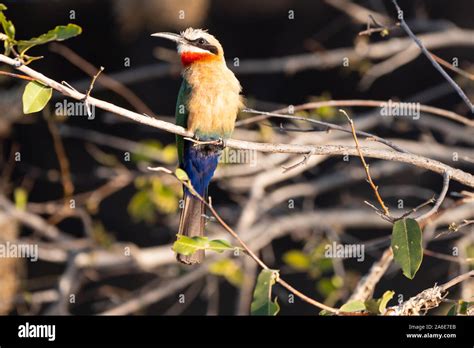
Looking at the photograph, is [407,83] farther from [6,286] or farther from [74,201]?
[6,286]

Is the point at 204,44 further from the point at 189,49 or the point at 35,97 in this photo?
the point at 35,97

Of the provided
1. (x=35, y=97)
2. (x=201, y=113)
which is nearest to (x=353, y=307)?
(x=35, y=97)

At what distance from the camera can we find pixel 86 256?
150 inches

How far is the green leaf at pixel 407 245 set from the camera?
5.98 feet

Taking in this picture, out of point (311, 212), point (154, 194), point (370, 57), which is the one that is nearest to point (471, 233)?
point (311, 212)

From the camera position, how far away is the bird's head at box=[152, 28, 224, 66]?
2.92 m

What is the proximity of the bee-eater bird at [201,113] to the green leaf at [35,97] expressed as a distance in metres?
0.89

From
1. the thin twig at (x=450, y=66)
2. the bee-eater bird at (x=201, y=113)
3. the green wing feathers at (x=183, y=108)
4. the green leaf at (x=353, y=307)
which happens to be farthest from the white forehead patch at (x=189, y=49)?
the green leaf at (x=353, y=307)

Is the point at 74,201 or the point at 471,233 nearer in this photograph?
the point at 471,233

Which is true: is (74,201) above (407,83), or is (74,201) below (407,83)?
below

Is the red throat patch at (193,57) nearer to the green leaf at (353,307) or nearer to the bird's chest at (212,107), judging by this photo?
the bird's chest at (212,107)

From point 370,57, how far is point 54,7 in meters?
2.13

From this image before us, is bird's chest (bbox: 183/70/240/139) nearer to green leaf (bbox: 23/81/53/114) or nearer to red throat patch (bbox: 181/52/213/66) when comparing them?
red throat patch (bbox: 181/52/213/66)

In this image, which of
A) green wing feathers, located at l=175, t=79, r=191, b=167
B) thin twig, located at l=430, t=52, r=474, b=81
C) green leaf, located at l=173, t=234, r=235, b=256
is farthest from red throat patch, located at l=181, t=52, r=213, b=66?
green leaf, located at l=173, t=234, r=235, b=256
